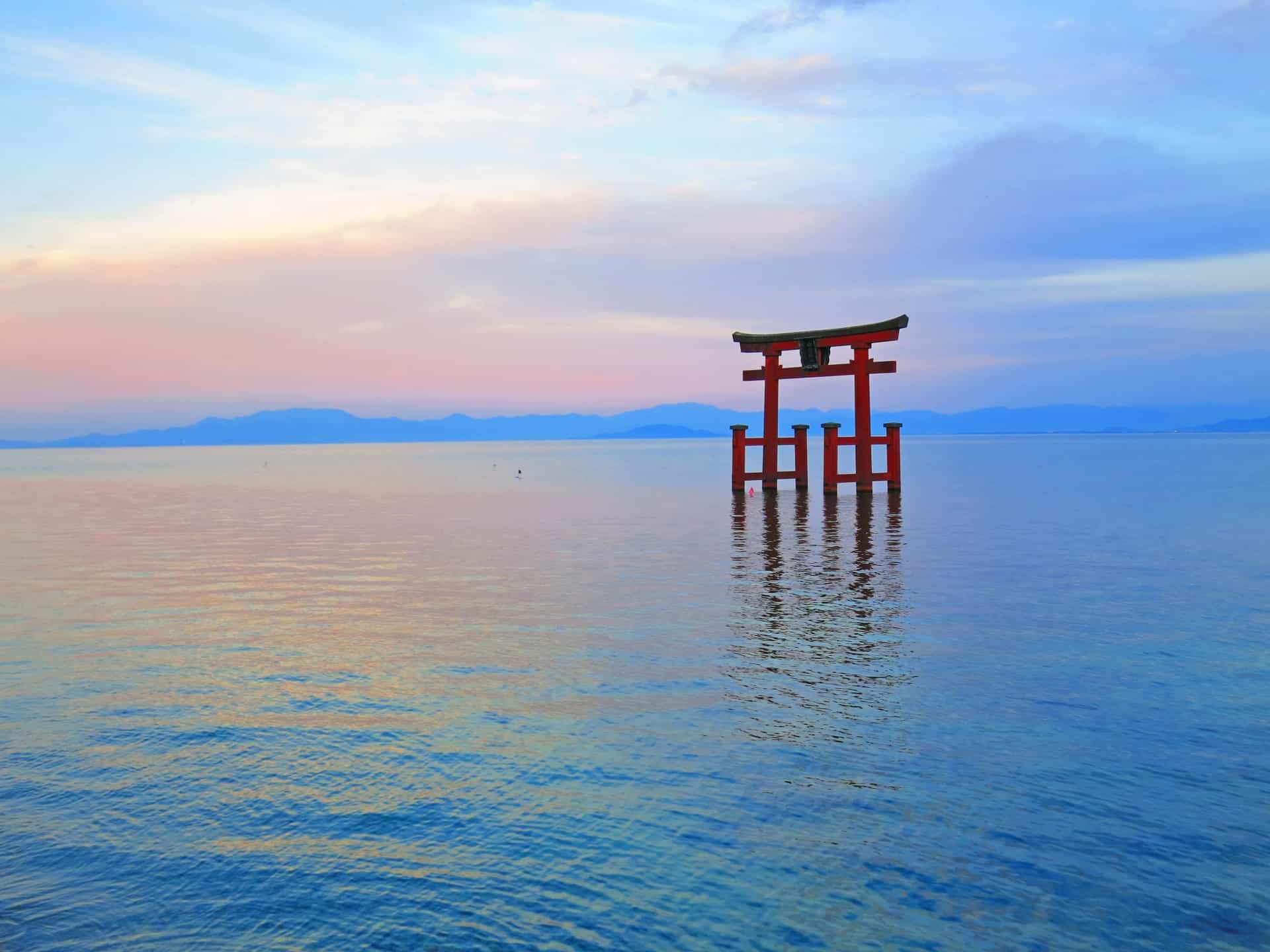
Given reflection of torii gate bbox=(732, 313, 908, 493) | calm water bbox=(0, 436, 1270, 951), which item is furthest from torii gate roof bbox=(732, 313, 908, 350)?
calm water bbox=(0, 436, 1270, 951)

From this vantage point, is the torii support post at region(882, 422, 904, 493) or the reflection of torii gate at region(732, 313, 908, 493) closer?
the reflection of torii gate at region(732, 313, 908, 493)

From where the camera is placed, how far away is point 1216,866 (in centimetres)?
602

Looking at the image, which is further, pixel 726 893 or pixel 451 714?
pixel 451 714

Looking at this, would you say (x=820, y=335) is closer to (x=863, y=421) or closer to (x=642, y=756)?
(x=863, y=421)

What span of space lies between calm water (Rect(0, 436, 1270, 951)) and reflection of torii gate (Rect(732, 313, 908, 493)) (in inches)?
511

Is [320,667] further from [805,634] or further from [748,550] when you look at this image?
[748,550]

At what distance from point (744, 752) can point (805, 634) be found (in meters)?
5.03

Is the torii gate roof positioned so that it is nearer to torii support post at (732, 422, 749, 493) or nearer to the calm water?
torii support post at (732, 422, 749, 493)

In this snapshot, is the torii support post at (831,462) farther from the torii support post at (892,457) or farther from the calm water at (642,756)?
the calm water at (642,756)

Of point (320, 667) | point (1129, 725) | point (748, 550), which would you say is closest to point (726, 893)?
point (1129, 725)

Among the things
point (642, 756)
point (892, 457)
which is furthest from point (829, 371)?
point (642, 756)

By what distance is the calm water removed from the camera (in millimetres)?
5605

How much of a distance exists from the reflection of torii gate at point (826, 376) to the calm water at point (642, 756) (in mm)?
12982

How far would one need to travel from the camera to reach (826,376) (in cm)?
3328
